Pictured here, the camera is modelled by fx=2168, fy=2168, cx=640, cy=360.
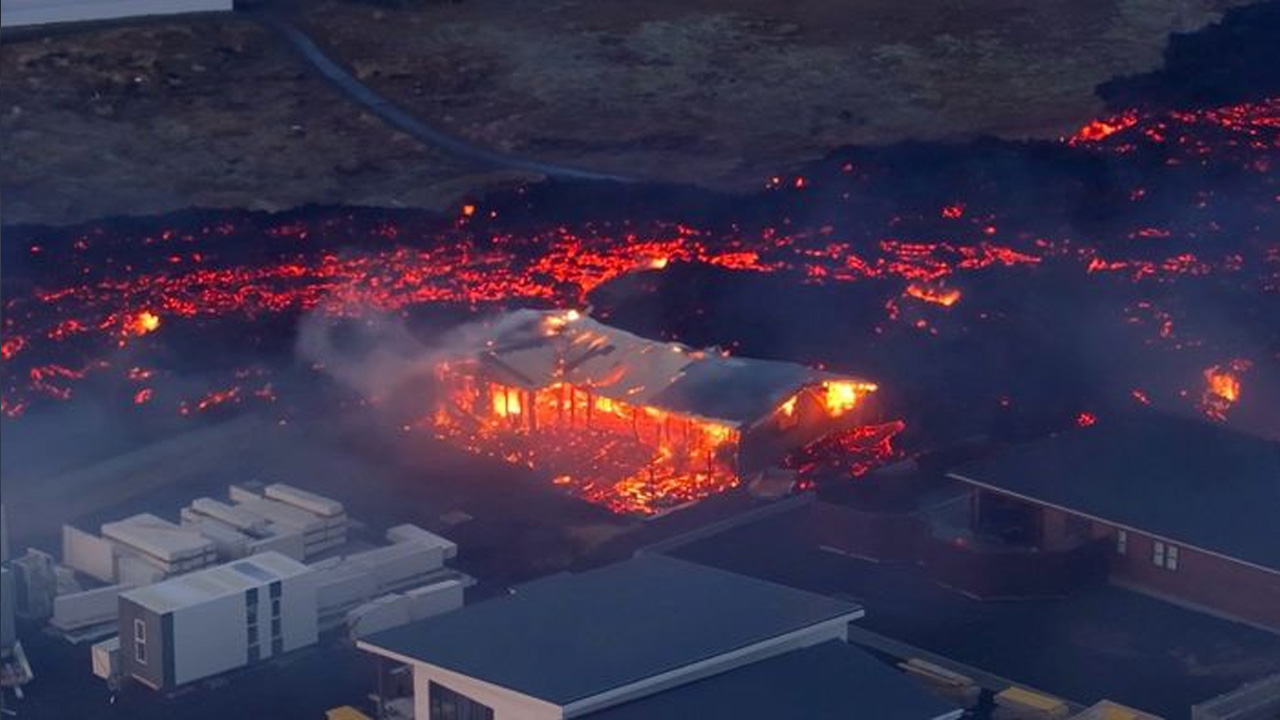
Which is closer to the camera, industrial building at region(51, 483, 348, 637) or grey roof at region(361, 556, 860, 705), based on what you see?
grey roof at region(361, 556, 860, 705)

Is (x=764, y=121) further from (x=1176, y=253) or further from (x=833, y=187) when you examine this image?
(x=1176, y=253)

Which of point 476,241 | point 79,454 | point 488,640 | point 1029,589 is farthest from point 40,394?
point 1029,589

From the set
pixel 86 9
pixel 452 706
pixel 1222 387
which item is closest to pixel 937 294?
pixel 1222 387

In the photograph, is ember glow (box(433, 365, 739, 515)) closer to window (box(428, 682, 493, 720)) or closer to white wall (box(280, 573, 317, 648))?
white wall (box(280, 573, 317, 648))

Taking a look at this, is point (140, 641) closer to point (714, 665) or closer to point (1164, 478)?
point (714, 665)

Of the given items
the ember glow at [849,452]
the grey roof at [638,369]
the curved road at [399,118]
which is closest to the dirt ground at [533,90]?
the curved road at [399,118]

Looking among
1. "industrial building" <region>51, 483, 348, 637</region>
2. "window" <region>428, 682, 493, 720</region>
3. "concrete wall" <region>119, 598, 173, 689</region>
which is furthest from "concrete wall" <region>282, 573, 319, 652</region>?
"window" <region>428, 682, 493, 720</region>
